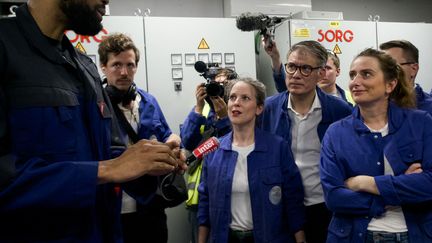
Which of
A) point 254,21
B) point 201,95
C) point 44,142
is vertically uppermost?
point 254,21

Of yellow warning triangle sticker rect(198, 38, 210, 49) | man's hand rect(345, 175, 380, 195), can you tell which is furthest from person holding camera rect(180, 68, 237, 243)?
man's hand rect(345, 175, 380, 195)

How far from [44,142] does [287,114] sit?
1477mm

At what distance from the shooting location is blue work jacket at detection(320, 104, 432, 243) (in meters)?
1.62

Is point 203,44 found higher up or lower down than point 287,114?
higher up

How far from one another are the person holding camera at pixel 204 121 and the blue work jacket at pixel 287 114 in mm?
350

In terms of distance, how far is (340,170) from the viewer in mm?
1783

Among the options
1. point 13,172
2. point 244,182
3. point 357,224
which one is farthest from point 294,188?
point 13,172

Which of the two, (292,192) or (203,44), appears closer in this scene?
(292,192)

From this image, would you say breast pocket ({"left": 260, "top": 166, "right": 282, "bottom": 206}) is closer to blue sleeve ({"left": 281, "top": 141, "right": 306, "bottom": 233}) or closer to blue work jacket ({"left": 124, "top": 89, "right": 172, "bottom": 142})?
blue sleeve ({"left": 281, "top": 141, "right": 306, "bottom": 233})

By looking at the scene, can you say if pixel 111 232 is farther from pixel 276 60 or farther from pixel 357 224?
pixel 276 60

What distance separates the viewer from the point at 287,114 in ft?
7.28

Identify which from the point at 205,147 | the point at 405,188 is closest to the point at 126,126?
the point at 205,147

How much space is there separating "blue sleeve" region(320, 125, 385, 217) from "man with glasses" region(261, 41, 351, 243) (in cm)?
27

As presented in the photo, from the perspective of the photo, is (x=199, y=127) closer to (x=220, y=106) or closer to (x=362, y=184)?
(x=220, y=106)
